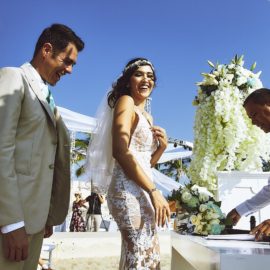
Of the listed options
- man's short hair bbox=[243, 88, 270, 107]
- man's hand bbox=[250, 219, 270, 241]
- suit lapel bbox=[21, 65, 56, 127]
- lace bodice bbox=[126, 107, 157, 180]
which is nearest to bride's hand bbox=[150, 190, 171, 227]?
lace bodice bbox=[126, 107, 157, 180]

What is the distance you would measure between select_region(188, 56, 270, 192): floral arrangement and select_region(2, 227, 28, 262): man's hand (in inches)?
112

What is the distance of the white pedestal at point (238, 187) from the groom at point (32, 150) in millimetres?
2422

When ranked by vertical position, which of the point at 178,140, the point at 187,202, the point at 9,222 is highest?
the point at 178,140

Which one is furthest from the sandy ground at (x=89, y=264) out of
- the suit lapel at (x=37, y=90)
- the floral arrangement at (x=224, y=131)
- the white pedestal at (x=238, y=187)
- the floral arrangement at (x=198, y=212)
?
the suit lapel at (x=37, y=90)

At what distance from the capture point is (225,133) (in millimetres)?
4168

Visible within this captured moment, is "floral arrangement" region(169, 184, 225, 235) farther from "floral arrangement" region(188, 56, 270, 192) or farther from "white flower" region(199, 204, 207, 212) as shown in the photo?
"floral arrangement" region(188, 56, 270, 192)

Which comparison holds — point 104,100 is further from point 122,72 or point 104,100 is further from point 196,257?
point 196,257

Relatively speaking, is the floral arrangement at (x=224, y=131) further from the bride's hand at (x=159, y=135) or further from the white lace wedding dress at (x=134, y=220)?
the white lace wedding dress at (x=134, y=220)

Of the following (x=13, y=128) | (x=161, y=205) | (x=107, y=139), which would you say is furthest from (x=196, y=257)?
(x=13, y=128)

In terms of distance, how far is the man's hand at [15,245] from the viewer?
1.50 meters

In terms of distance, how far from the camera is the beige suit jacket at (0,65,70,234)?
4.97 feet

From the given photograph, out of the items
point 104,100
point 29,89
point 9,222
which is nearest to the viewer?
point 9,222

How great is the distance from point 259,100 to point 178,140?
13082 millimetres


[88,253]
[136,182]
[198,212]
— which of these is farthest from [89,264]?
[136,182]
